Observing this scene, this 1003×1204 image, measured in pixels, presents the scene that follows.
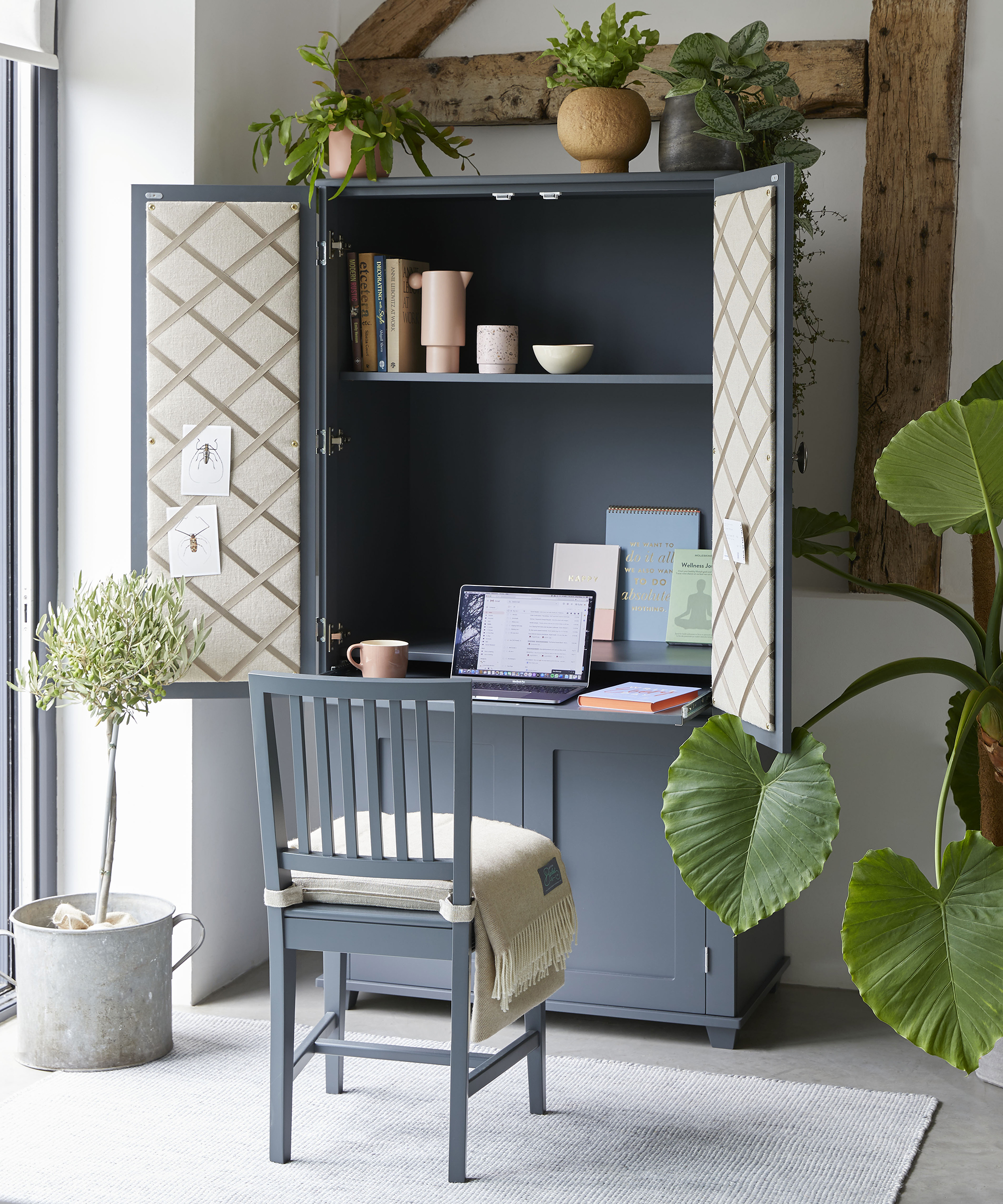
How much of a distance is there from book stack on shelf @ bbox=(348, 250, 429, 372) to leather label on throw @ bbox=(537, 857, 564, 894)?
129cm

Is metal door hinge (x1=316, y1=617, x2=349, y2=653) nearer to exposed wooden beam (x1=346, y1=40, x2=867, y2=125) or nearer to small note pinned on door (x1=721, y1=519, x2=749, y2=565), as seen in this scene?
small note pinned on door (x1=721, y1=519, x2=749, y2=565)

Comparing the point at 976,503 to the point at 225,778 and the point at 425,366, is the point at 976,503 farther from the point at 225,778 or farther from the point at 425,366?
the point at 225,778

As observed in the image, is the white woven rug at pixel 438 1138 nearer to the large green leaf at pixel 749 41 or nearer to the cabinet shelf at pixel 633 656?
the cabinet shelf at pixel 633 656

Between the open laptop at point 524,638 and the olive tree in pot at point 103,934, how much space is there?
0.71 meters

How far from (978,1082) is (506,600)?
1521mm

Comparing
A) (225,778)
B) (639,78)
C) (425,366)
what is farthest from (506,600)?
(639,78)

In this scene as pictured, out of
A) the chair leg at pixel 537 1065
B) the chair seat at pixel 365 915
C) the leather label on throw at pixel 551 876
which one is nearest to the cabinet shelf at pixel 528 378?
the leather label on throw at pixel 551 876

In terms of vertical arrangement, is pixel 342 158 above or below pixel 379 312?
above

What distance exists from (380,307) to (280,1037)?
67.1 inches

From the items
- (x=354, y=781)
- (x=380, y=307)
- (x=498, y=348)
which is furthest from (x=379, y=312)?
(x=354, y=781)

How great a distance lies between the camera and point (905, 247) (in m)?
3.36

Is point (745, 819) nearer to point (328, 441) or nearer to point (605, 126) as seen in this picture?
point (328, 441)

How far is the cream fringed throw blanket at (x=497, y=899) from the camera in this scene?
7.76 feet

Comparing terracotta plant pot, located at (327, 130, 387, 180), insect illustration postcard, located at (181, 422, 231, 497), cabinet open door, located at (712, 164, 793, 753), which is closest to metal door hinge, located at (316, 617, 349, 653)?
insect illustration postcard, located at (181, 422, 231, 497)
